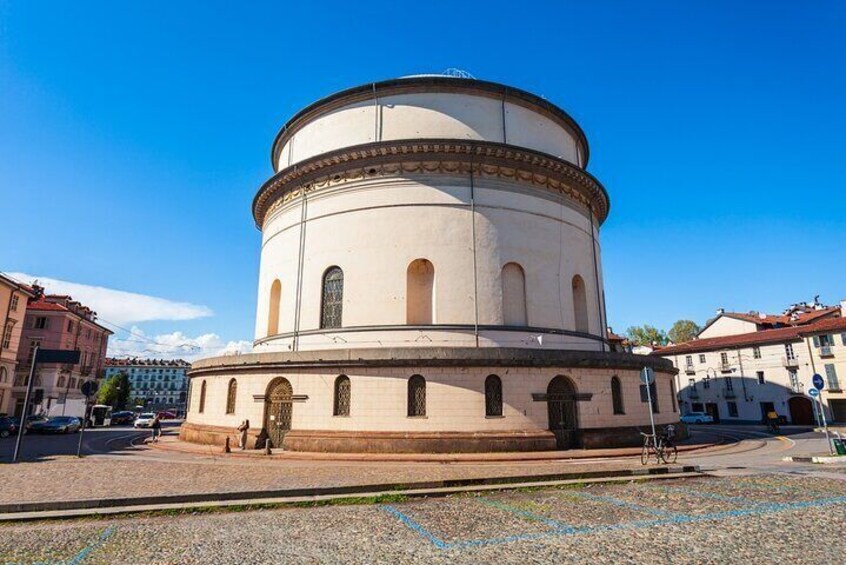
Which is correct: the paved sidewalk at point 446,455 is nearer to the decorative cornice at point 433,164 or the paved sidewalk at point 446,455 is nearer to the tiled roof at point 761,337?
the decorative cornice at point 433,164

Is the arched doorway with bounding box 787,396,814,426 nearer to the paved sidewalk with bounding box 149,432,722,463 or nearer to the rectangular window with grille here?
the rectangular window with grille

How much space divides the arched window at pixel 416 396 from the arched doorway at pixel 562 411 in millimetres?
4455

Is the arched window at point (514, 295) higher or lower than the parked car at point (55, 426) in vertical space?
higher

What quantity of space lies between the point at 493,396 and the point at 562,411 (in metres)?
2.81

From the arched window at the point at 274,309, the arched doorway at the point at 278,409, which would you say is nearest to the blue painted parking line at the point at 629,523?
the arched doorway at the point at 278,409

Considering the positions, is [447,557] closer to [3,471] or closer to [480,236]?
[3,471]

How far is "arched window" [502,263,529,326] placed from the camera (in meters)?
19.9

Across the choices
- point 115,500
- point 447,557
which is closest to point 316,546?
point 447,557

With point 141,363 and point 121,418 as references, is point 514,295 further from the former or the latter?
point 141,363

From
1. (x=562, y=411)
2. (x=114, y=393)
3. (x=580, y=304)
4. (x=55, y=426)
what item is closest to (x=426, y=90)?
(x=580, y=304)

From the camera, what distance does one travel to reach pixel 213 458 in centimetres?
1569

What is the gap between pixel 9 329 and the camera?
3988cm

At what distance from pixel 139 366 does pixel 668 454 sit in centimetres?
12604

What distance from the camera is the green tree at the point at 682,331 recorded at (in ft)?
247
